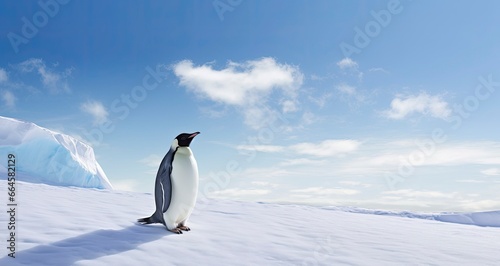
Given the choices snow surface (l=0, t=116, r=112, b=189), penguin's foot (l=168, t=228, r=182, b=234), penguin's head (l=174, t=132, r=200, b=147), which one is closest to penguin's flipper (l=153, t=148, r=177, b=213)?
penguin's head (l=174, t=132, r=200, b=147)

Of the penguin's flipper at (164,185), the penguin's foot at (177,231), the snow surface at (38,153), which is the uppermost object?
the snow surface at (38,153)

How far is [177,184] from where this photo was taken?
500 centimetres

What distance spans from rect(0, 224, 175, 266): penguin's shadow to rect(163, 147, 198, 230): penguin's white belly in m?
0.22

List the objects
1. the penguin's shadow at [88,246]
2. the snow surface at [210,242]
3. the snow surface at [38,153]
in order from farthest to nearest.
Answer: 1. the snow surface at [38,153]
2. the snow surface at [210,242]
3. the penguin's shadow at [88,246]

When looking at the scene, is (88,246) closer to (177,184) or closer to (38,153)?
(177,184)

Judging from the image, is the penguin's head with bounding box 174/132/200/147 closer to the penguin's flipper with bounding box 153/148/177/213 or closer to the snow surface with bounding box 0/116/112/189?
the penguin's flipper with bounding box 153/148/177/213

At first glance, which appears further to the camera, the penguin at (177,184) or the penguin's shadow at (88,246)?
the penguin at (177,184)

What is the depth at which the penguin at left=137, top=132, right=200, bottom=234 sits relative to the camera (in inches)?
197

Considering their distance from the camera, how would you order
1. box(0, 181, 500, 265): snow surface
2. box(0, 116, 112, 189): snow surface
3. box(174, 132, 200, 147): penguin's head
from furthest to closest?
box(0, 116, 112, 189): snow surface
box(174, 132, 200, 147): penguin's head
box(0, 181, 500, 265): snow surface

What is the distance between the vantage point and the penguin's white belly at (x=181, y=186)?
500 cm

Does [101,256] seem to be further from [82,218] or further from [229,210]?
[229,210]

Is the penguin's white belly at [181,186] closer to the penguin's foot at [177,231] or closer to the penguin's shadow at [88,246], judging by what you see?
the penguin's foot at [177,231]

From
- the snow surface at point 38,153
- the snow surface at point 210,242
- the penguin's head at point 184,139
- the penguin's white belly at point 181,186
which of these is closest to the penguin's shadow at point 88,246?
the snow surface at point 210,242

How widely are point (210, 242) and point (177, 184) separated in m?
0.86
